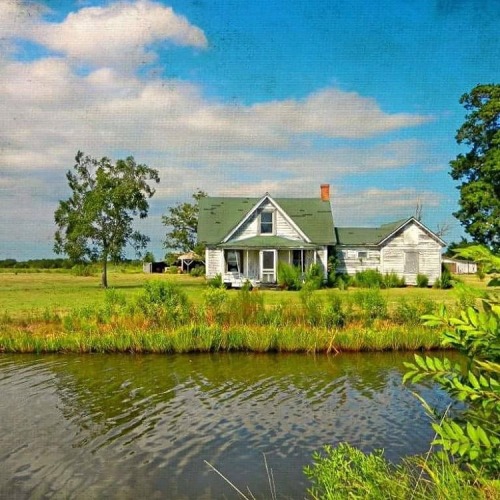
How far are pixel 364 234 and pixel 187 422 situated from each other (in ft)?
113

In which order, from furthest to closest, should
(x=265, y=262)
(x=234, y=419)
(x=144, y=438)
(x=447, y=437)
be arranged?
(x=265, y=262)
(x=234, y=419)
(x=144, y=438)
(x=447, y=437)

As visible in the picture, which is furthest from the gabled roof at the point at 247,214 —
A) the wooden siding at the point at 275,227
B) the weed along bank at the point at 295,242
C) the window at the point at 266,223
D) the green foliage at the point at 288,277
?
the green foliage at the point at 288,277

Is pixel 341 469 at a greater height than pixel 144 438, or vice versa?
pixel 341 469

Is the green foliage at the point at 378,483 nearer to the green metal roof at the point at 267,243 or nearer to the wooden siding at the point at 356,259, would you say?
the green metal roof at the point at 267,243

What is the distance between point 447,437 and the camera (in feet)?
9.81

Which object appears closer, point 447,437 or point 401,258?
point 447,437

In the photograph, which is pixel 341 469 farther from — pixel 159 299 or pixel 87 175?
pixel 87 175

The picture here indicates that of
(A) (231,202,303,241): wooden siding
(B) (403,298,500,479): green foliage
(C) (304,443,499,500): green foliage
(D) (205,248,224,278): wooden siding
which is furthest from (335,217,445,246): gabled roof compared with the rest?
(B) (403,298,500,479): green foliage

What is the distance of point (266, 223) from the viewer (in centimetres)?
4016

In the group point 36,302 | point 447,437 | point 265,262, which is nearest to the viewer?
point 447,437

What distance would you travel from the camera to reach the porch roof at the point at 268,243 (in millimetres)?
37938

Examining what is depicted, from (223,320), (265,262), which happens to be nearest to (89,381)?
(223,320)

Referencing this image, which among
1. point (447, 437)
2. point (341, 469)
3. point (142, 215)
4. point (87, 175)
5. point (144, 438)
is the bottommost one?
point (144, 438)

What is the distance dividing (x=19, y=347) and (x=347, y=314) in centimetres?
1081
